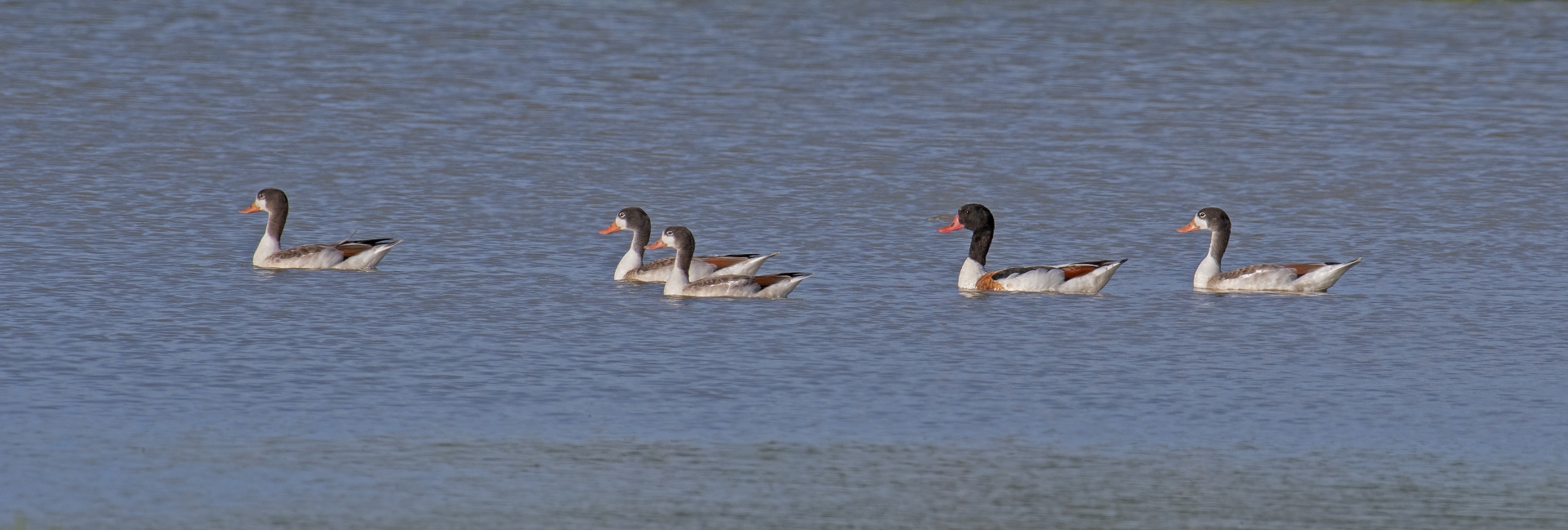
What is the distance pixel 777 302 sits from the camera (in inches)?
728

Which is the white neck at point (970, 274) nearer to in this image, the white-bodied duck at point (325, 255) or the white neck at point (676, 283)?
the white neck at point (676, 283)

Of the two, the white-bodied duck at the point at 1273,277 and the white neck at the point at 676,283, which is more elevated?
the white neck at the point at 676,283

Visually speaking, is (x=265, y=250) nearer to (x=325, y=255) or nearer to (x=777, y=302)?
(x=325, y=255)

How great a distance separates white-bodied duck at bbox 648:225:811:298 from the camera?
18578 millimetres

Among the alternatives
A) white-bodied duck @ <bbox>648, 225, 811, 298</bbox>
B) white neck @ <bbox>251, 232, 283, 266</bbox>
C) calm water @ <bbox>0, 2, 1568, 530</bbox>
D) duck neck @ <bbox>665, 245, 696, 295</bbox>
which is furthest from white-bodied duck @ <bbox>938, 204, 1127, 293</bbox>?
white neck @ <bbox>251, 232, 283, 266</bbox>

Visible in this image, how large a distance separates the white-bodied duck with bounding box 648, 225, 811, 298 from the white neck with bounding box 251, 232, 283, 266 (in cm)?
364

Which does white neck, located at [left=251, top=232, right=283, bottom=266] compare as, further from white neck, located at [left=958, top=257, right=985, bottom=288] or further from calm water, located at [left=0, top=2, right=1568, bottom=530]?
white neck, located at [left=958, top=257, right=985, bottom=288]

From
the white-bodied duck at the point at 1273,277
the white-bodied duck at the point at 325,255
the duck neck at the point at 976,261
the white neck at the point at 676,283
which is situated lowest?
the white-bodied duck at the point at 1273,277

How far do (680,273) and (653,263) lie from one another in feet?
3.22

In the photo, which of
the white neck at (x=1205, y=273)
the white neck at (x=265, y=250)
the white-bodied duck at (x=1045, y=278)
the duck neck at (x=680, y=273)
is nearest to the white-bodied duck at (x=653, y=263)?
the duck neck at (x=680, y=273)

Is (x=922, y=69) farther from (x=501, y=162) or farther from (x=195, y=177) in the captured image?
(x=195, y=177)

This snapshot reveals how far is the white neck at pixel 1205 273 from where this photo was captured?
1958 centimetres

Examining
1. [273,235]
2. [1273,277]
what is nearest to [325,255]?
[273,235]

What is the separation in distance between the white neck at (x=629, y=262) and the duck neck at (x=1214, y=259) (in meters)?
4.89
